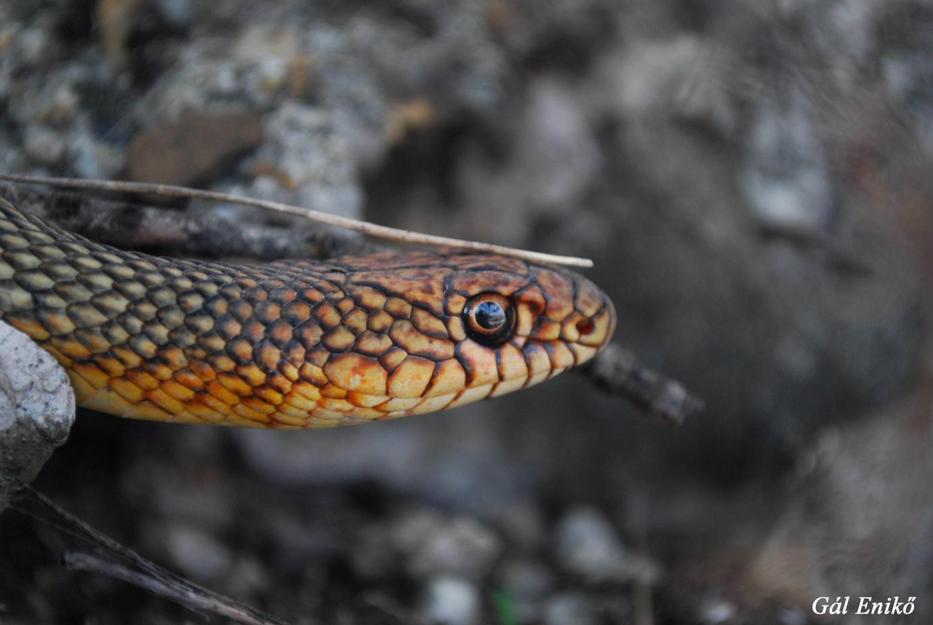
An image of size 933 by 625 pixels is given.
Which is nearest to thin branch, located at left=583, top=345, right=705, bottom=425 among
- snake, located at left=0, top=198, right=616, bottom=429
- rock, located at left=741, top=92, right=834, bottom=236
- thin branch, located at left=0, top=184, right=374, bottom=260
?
snake, located at left=0, top=198, right=616, bottom=429

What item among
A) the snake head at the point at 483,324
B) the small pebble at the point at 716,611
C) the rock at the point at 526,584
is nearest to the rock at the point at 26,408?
the snake head at the point at 483,324

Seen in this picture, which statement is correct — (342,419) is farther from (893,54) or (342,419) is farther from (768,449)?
(893,54)

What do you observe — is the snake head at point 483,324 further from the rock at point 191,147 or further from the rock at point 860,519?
the rock at point 860,519

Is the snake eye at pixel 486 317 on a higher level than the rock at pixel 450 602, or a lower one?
higher

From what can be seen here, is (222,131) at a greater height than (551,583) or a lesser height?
greater

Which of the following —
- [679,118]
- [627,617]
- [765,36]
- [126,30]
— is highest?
[765,36]

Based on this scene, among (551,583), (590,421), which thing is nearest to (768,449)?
(590,421)

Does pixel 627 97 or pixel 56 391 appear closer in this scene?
pixel 56 391
